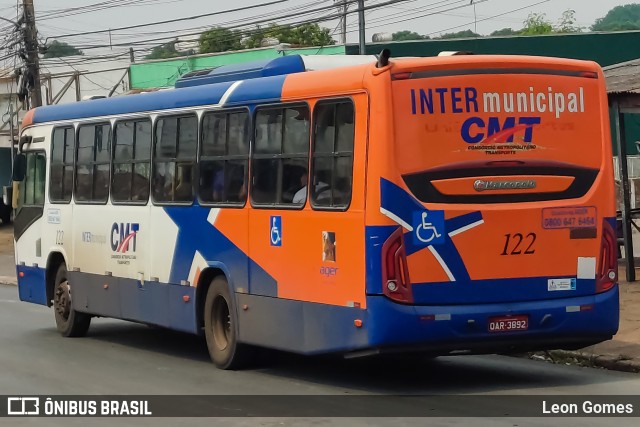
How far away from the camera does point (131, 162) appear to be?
15383 mm

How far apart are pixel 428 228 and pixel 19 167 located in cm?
887

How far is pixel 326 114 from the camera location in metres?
11.7

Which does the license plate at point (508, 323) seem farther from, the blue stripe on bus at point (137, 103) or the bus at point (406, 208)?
the blue stripe on bus at point (137, 103)

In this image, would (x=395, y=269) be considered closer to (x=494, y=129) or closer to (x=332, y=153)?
(x=332, y=153)

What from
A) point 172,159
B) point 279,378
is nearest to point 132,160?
point 172,159

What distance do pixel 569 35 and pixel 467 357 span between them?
119 feet

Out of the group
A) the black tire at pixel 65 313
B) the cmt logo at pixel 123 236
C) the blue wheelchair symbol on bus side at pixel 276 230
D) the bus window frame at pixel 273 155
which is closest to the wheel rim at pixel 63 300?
the black tire at pixel 65 313

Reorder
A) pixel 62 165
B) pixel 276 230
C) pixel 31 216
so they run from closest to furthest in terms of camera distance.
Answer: pixel 276 230
pixel 62 165
pixel 31 216

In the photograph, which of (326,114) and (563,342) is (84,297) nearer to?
(326,114)

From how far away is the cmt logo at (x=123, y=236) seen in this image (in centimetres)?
1523

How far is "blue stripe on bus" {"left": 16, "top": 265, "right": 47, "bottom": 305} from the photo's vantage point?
1772 centimetres

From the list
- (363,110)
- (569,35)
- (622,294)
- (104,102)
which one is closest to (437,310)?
(363,110)

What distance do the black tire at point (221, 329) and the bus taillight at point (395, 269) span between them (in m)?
2.68

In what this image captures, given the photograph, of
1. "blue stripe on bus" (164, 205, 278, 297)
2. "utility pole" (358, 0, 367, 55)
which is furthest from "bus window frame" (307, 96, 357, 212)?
"utility pole" (358, 0, 367, 55)
